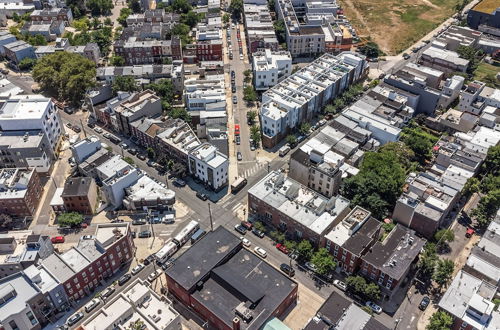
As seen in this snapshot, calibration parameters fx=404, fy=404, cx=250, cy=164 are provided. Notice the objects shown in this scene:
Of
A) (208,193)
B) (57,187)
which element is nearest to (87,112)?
(57,187)

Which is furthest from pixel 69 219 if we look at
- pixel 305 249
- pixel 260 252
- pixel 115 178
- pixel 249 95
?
pixel 249 95

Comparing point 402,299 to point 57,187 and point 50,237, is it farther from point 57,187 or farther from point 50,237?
point 57,187

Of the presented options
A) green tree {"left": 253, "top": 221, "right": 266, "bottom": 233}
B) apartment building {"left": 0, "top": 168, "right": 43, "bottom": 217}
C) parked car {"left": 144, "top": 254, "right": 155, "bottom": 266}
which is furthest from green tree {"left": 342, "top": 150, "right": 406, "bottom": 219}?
apartment building {"left": 0, "top": 168, "right": 43, "bottom": 217}

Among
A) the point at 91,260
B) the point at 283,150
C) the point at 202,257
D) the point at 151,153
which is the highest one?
the point at 91,260

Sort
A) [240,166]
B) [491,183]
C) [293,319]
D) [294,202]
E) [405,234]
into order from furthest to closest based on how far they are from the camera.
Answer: [240,166] < [491,183] < [294,202] < [405,234] < [293,319]

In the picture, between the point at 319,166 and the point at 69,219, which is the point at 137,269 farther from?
the point at 319,166

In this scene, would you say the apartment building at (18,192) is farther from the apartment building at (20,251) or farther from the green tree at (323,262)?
the green tree at (323,262)
